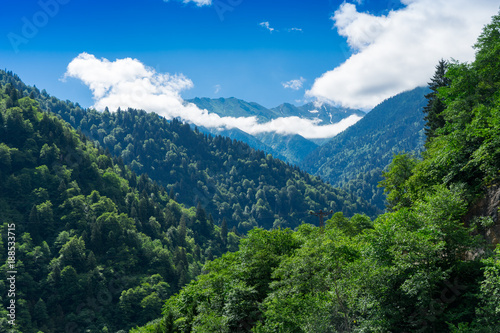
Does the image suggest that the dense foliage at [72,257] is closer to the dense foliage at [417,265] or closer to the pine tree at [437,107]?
the dense foliage at [417,265]

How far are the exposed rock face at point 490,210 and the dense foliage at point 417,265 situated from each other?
0.24 metres

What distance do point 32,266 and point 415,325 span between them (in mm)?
155092

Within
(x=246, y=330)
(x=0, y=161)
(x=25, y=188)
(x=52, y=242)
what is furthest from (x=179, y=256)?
(x=246, y=330)

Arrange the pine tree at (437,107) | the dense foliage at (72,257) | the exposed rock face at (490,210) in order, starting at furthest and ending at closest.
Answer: the dense foliage at (72,257) < the pine tree at (437,107) < the exposed rock face at (490,210)

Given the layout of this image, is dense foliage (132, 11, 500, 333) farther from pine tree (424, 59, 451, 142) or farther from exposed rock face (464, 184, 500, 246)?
pine tree (424, 59, 451, 142)

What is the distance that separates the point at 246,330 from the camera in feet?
131

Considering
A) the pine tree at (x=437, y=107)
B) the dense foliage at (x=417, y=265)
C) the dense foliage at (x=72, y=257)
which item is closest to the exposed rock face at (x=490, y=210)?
the dense foliage at (x=417, y=265)

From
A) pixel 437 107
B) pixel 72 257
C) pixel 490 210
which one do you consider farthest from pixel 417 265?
pixel 72 257

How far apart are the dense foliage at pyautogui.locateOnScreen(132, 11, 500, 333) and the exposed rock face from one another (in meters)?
0.24

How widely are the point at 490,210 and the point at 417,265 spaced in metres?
9.96

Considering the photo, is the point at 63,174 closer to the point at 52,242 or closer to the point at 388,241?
the point at 52,242

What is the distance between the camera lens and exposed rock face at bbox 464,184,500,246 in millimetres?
27125

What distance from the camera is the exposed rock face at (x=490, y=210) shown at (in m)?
27.1

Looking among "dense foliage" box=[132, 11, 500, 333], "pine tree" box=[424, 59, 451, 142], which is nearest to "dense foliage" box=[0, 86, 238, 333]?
"dense foliage" box=[132, 11, 500, 333]
